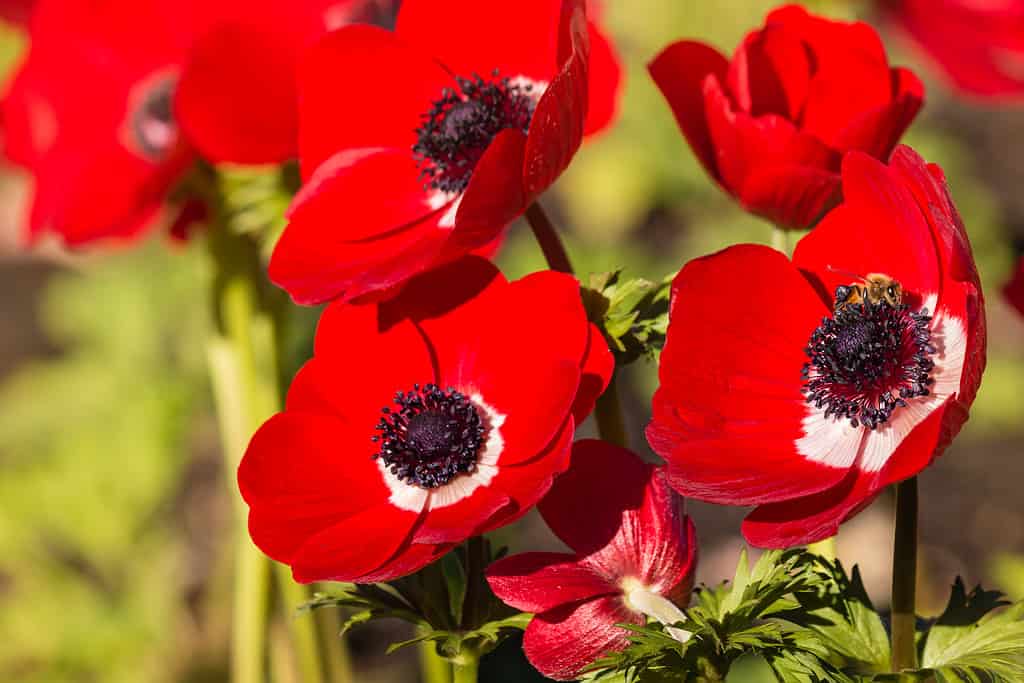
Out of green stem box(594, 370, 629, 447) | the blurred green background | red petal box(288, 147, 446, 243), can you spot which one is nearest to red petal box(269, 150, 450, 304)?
red petal box(288, 147, 446, 243)

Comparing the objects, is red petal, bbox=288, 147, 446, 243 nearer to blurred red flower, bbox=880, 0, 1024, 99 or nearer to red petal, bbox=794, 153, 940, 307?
red petal, bbox=794, 153, 940, 307

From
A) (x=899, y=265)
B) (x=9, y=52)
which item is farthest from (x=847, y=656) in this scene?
(x=9, y=52)

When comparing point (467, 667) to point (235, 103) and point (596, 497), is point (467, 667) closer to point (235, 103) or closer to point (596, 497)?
point (596, 497)

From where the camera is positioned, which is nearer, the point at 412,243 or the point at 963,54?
the point at 412,243

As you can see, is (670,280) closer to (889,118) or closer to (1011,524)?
(889,118)

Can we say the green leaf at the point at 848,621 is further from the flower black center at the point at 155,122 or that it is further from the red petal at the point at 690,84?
the flower black center at the point at 155,122
